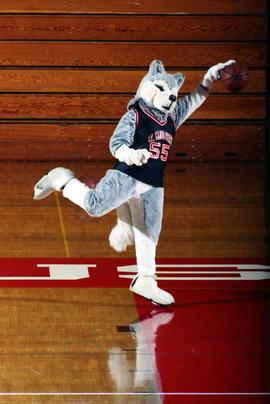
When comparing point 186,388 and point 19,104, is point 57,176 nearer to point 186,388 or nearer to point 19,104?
point 186,388

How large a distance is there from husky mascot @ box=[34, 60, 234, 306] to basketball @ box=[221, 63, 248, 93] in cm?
9

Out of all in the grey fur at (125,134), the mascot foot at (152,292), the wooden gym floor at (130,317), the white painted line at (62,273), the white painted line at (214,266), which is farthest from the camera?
the white painted line at (214,266)

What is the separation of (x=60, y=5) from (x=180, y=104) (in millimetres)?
5238

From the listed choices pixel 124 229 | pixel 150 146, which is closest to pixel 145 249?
pixel 124 229

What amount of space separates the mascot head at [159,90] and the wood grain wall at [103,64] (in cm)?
504

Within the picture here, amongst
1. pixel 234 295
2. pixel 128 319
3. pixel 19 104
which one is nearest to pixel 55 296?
pixel 128 319

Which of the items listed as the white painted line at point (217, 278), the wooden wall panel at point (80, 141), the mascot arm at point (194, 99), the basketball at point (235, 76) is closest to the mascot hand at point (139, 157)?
the mascot arm at point (194, 99)

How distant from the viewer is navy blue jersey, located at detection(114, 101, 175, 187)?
582 centimetres

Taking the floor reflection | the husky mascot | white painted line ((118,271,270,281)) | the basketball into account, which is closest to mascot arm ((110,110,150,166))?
the husky mascot

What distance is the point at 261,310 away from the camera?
6066 millimetres

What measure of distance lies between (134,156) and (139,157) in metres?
0.03

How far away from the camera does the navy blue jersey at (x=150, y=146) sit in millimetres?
5824

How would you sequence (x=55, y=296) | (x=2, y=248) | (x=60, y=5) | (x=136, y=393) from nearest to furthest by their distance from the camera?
(x=136, y=393), (x=55, y=296), (x=2, y=248), (x=60, y=5)

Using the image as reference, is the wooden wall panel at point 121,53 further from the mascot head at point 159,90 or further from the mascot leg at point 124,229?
the mascot leg at point 124,229
